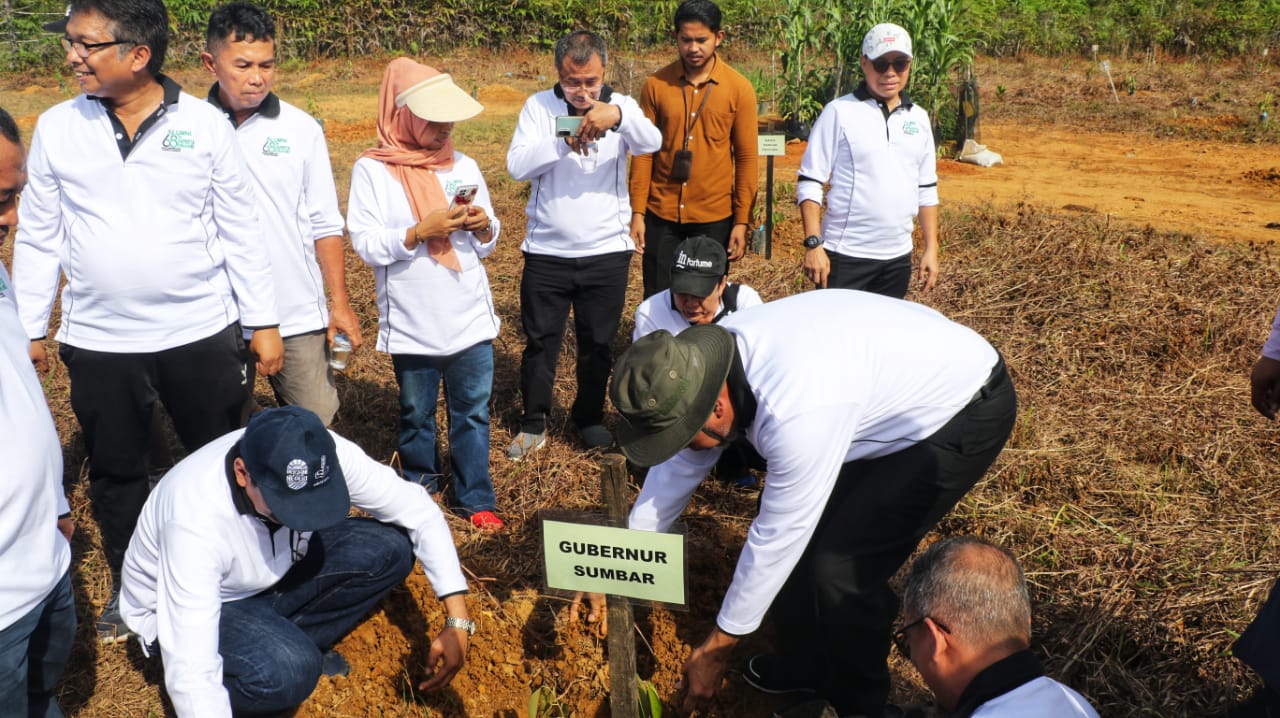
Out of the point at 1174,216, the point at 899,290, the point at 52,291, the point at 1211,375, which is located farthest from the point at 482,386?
the point at 1174,216

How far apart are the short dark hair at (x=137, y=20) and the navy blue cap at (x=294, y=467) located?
109 cm

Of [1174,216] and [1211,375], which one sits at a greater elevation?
[1211,375]

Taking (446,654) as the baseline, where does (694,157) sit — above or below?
above

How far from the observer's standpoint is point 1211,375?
14.1 feet

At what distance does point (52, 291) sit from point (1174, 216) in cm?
784

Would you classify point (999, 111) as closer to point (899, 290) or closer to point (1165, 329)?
point (1165, 329)

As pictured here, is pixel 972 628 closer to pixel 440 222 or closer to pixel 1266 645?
pixel 1266 645

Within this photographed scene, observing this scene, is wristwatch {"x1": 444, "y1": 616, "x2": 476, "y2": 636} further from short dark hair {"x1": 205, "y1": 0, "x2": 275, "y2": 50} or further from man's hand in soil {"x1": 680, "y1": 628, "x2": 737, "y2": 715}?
short dark hair {"x1": 205, "y1": 0, "x2": 275, "y2": 50}

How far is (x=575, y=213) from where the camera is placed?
377 centimetres

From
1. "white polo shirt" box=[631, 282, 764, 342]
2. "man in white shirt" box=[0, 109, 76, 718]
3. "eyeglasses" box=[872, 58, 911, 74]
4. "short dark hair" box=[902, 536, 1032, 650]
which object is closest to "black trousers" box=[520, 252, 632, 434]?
"white polo shirt" box=[631, 282, 764, 342]

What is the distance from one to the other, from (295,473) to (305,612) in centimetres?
76

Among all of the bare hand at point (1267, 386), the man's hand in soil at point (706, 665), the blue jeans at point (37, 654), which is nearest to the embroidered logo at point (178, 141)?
the blue jeans at point (37, 654)

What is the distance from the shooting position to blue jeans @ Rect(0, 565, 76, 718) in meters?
1.93

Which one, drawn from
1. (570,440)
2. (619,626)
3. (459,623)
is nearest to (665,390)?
(619,626)
